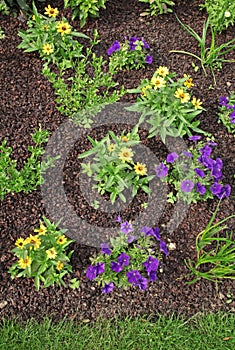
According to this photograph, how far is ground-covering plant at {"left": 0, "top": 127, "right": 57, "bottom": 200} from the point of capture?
298 centimetres

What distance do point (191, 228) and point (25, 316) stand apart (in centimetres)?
121

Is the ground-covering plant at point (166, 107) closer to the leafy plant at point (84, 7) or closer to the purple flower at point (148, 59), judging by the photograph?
the purple flower at point (148, 59)

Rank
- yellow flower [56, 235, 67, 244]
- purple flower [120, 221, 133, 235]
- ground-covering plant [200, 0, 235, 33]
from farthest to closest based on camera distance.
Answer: ground-covering plant [200, 0, 235, 33] < purple flower [120, 221, 133, 235] < yellow flower [56, 235, 67, 244]

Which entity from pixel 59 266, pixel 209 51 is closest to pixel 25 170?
pixel 59 266

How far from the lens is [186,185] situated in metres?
3.10

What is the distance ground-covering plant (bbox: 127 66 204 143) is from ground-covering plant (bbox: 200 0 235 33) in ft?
2.67

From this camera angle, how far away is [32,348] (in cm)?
270

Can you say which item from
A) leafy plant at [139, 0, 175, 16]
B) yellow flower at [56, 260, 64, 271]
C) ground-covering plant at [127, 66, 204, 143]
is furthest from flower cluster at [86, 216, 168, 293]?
leafy plant at [139, 0, 175, 16]

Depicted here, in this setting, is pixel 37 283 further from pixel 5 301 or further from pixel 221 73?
pixel 221 73

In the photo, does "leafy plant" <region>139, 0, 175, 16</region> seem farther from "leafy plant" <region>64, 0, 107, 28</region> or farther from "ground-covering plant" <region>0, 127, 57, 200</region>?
"ground-covering plant" <region>0, 127, 57, 200</region>

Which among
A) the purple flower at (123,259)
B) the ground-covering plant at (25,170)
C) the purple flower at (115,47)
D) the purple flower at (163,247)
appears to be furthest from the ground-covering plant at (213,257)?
the purple flower at (115,47)

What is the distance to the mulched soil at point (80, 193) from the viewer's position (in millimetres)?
2863

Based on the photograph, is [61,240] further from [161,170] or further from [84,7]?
[84,7]

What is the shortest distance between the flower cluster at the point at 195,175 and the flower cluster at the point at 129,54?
82cm
